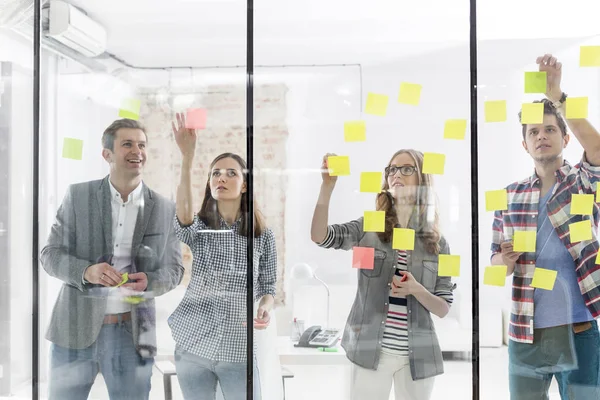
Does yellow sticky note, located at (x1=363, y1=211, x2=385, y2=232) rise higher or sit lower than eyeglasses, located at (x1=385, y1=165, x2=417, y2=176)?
lower

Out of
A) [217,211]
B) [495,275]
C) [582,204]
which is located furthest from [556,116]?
[217,211]

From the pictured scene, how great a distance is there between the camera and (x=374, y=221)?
2.39m

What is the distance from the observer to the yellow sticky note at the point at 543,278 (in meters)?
2.33

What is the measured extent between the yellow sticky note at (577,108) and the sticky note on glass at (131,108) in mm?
1971

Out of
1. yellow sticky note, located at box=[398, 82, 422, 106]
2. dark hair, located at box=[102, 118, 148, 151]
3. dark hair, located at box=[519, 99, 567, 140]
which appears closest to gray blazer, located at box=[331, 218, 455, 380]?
yellow sticky note, located at box=[398, 82, 422, 106]

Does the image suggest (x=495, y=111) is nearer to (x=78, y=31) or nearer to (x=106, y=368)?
(x=78, y=31)

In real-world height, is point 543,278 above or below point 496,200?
below

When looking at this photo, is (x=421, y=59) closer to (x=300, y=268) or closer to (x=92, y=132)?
(x=300, y=268)

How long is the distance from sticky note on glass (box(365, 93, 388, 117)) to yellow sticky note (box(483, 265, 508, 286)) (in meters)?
0.85

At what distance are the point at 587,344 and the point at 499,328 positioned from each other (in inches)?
15.0

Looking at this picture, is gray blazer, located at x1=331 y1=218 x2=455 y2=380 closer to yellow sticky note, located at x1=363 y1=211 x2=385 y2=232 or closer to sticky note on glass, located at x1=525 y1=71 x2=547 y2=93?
yellow sticky note, located at x1=363 y1=211 x2=385 y2=232

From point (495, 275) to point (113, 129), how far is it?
74.9 inches

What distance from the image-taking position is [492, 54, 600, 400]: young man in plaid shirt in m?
2.33

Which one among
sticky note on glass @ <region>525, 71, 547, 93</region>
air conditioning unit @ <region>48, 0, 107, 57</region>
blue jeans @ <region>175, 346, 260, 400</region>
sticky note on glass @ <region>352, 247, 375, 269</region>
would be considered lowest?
blue jeans @ <region>175, 346, 260, 400</region>
